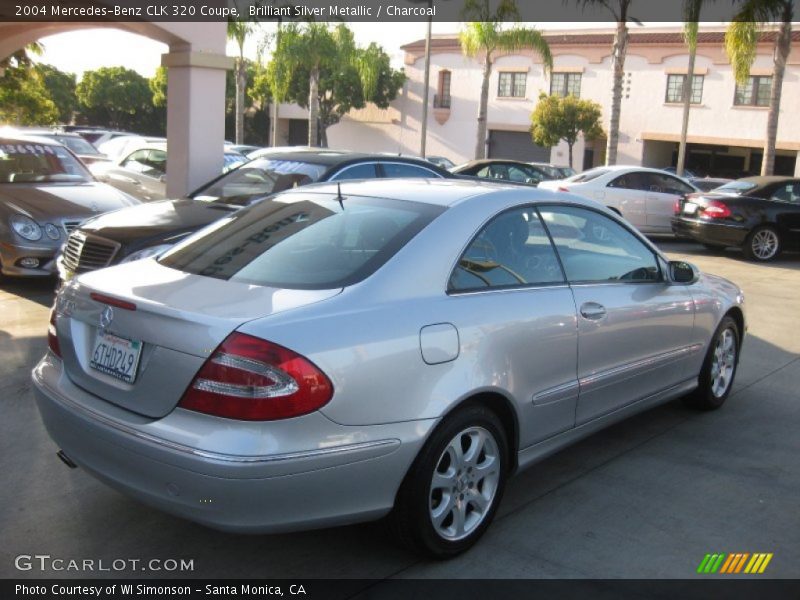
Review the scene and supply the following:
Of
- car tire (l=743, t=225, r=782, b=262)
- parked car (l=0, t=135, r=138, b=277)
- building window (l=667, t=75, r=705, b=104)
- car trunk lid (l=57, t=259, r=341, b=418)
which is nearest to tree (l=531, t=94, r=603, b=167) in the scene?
building window (l=667, t=75, r=705, b=104)

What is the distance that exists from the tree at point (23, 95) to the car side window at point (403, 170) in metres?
11.9

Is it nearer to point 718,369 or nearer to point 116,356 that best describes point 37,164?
point 116,356

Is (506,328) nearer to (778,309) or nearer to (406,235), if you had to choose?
(406,235)

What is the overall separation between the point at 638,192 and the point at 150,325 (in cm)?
1373

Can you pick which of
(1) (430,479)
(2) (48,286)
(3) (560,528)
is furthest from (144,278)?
(2) (48,286)

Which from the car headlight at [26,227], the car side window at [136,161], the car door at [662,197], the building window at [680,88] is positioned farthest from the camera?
the building window at [680,88]

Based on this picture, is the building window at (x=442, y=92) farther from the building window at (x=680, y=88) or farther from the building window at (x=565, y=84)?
the building window at (x=680, y=88)

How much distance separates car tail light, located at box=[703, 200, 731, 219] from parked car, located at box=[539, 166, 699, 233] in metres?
1.60

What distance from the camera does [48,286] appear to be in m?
8.98

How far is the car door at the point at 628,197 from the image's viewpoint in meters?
15.6

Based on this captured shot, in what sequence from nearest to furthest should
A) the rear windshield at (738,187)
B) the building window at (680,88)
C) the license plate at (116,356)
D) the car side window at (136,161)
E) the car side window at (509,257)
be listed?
1. the license plate at (116,356)
2. the car side window at (509,257)
3. the rear windshield at (738,187)
4. the car side window at (136,161)
5. the building window at (680,88)

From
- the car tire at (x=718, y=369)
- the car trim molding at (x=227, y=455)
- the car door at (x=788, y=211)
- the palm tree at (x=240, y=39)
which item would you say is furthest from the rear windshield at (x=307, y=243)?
the palm tree at (x=240, y=39)

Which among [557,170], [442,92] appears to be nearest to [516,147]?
[442,92]

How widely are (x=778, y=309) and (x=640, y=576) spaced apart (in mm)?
6974
